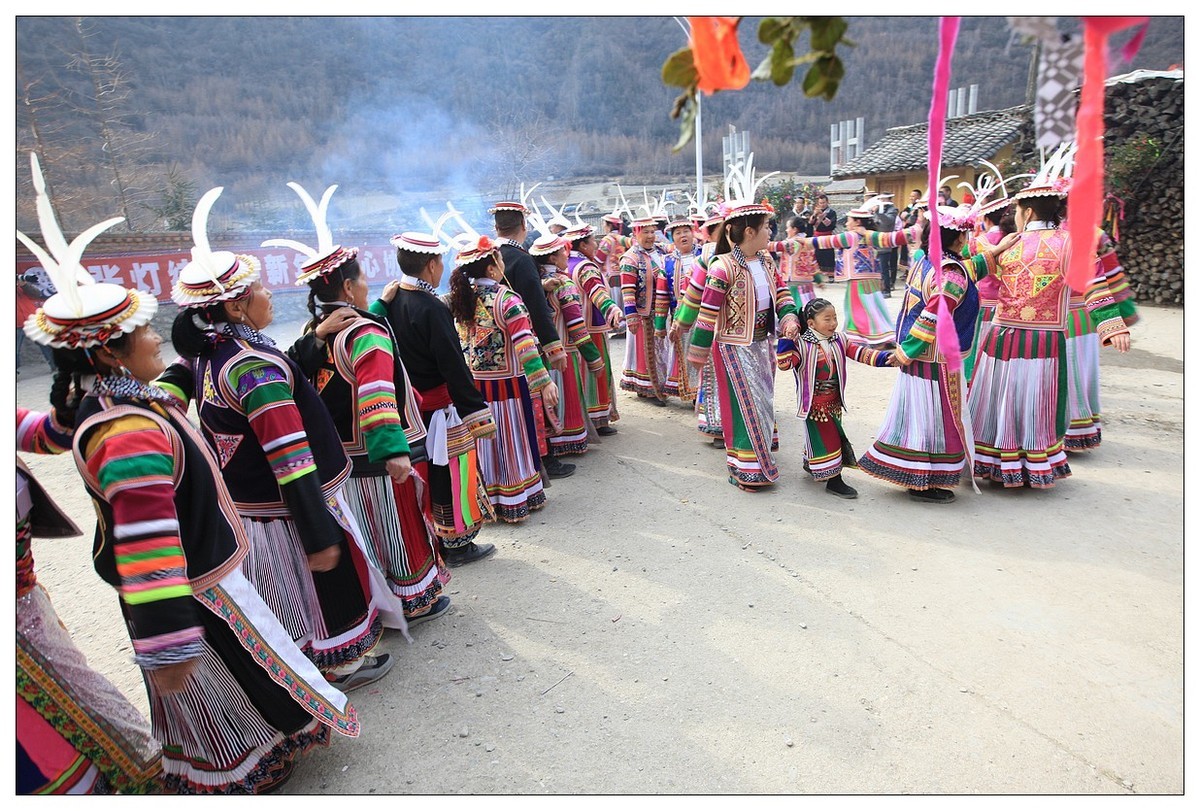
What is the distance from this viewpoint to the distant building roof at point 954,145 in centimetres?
1509

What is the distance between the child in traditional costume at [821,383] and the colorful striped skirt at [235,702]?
3.11 m

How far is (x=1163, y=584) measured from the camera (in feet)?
10.5

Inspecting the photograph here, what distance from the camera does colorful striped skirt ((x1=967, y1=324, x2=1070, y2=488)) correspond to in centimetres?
416

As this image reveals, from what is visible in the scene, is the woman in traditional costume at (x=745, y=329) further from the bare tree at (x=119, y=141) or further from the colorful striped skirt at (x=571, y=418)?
the bare tree at (x=119, y=141)

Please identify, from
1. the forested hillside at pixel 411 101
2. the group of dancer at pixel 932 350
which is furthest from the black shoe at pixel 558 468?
the forested hillside at pixel 411 101

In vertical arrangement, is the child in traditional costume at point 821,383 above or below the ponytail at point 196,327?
below

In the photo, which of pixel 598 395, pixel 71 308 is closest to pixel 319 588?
pixel 71 308

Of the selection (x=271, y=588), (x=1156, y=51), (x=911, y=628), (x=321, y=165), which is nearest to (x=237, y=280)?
(x=271, y=588)

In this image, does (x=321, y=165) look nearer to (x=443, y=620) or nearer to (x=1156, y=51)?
(x=443, y=620)

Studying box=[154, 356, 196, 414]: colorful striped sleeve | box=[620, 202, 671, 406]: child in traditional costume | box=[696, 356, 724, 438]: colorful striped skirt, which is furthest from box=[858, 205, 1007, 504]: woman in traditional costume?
box=[154, 356, 196, 414]: colorful striped sleeve

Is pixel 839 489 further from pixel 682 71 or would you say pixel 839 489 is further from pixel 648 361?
pixel 682 71

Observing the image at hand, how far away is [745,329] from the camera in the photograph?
4.34m

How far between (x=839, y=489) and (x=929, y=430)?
0.62 meters

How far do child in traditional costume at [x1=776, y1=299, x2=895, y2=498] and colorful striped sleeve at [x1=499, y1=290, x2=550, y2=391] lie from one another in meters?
1.49
